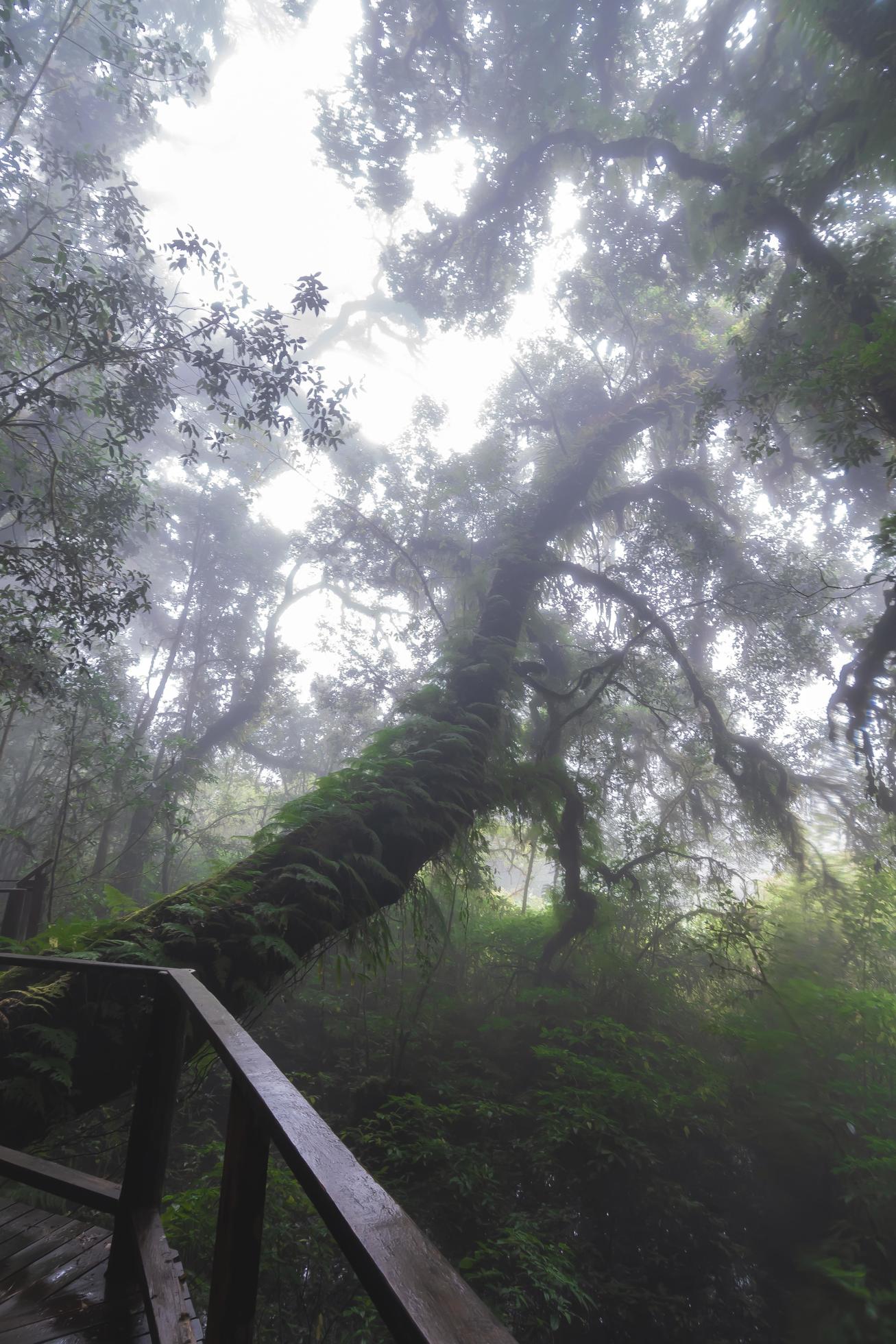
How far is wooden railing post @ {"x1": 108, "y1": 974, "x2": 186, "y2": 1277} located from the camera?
2184 millimetres

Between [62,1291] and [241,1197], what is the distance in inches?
61.6

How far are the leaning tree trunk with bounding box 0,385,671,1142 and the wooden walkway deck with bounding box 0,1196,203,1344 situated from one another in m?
0.60

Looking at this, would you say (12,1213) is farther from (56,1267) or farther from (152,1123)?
(152,1123)

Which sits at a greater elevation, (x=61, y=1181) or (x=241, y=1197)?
(x=241, y=1197)

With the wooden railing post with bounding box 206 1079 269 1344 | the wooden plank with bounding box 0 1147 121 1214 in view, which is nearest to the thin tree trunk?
the wooden plank with bounding box 0 1147 121 1214

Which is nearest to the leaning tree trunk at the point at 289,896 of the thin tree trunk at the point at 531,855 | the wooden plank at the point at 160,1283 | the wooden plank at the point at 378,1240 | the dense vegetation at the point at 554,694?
the dense vegetation at the point at 554,694

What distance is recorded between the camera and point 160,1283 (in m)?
1.84

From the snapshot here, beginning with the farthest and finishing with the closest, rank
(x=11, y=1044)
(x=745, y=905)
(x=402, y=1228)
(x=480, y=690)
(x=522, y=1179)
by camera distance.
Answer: (x=745, y=905)
(x=480, y=690)
(x=522, y=1179)
(x=11, y=1044)
(x=402, y=1228)

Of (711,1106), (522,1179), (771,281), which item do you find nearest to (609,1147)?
(522,1179)

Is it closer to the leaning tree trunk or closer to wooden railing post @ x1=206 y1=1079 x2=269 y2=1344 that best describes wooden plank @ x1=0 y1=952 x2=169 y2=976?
the leaning tree trunk

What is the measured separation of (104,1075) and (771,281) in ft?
45.5

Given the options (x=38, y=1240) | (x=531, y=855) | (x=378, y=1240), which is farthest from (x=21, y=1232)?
(x=531, y=855)

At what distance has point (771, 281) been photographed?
11.2 meters

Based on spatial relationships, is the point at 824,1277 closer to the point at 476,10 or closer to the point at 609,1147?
the point at 609,1147
